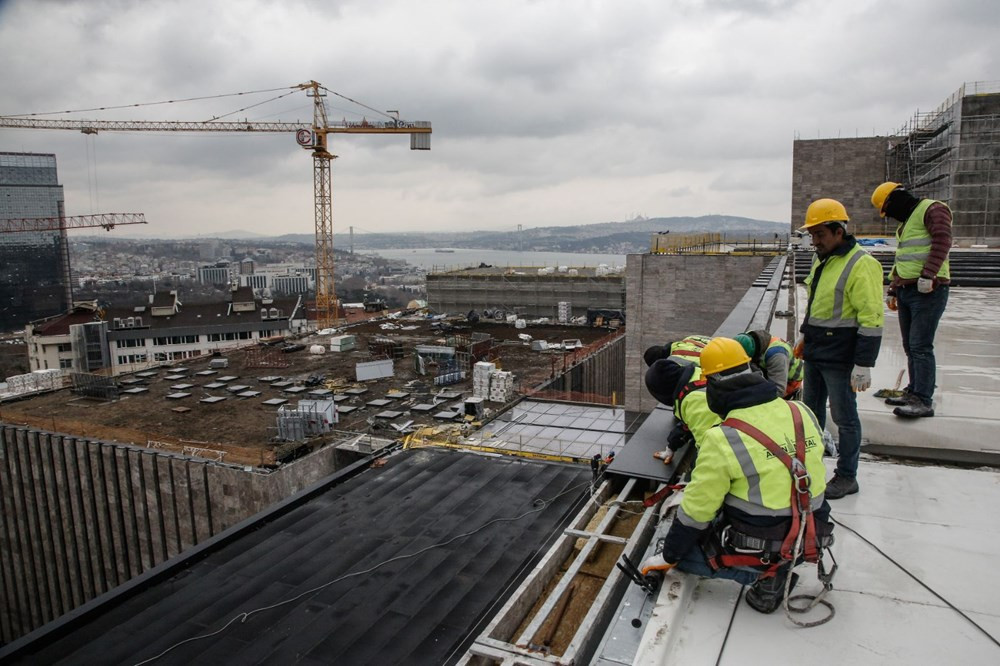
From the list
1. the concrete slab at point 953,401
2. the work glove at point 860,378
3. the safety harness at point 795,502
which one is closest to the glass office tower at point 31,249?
the concrete slab at point 953,401

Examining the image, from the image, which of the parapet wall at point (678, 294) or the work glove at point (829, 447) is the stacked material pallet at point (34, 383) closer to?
the parapet wall at point (678, 294)

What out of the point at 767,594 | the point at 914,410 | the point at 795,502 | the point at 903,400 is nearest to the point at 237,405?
the point at 903,400

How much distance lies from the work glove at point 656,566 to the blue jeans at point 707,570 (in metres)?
0.07

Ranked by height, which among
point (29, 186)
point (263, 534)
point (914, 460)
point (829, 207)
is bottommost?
point (263, 534)

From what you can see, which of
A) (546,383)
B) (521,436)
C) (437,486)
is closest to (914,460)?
(437,486)

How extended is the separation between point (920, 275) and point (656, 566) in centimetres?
396

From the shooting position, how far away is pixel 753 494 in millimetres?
3357

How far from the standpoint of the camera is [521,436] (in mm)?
14180

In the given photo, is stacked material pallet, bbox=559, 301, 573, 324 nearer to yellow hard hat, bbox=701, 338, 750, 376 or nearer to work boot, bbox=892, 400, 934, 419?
work boot, bbox=892, 400, 934, 419

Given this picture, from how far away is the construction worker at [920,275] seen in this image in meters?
5.58

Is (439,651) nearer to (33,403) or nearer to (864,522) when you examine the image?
(864,522)

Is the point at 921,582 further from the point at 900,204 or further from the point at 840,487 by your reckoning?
the point at 900,204

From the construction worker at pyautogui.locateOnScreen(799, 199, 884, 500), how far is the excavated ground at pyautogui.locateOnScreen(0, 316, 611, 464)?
1455 centimetres

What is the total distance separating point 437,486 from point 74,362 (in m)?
46.3
